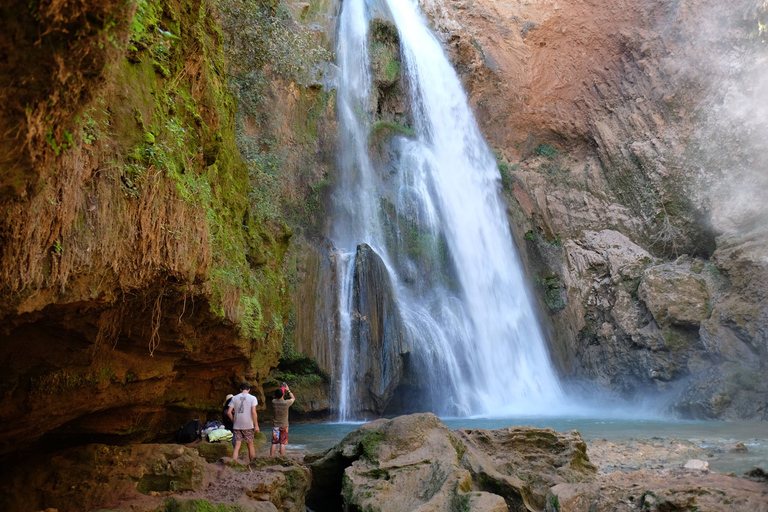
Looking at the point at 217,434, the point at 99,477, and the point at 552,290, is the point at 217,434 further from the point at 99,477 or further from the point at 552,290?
the point at 552,290

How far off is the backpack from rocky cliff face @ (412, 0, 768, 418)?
1344 cm

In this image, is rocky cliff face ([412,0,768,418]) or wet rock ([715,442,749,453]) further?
rocky cliff face ([412,0,768,418])

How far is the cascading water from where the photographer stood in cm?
1636

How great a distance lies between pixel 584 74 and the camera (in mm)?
22953

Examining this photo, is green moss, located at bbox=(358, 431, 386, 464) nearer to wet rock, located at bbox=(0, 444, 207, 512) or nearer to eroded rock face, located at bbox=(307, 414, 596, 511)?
eroded rock face, located at bbox=(307, 414, 596, 511)

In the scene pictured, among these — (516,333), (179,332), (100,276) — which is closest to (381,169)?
(516,333)

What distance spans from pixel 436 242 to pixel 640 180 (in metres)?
7.87

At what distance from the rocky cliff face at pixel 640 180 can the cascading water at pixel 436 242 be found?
1238 mm

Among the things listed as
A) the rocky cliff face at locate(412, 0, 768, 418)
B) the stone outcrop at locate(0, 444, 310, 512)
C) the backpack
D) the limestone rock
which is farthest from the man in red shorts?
the limestone rock

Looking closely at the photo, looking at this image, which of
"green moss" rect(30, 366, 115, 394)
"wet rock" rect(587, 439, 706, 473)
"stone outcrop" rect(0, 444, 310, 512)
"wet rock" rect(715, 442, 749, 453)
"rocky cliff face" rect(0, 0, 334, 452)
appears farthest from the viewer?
"wet rock" rect(715, 442, 749, 453)

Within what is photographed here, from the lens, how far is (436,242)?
19625mm

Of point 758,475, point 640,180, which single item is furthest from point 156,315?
point 640,180

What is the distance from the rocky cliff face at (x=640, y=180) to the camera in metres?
16.5

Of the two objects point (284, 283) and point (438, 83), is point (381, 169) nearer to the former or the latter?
point (438, 83)
